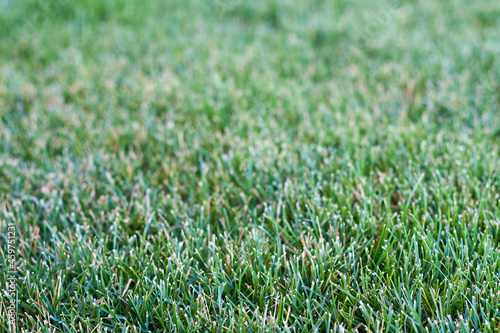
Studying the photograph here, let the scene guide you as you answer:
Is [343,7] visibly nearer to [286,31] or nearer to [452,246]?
[286,31]

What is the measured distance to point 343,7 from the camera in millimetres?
4742

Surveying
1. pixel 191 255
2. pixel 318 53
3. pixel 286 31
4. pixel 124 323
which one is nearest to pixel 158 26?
pixel 286 31

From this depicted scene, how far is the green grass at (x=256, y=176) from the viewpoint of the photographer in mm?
1605

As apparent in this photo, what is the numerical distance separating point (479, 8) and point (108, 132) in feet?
12.0

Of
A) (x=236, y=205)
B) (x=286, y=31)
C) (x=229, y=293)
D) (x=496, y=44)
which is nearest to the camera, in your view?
(x=229, y=293)

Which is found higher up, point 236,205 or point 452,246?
point 452,246

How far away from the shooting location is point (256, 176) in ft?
7.67

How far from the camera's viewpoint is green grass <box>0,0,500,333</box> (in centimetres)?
161

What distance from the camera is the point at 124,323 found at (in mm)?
1529

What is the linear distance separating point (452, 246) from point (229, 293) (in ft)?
2.77

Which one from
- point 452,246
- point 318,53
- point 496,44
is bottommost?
point 452,246

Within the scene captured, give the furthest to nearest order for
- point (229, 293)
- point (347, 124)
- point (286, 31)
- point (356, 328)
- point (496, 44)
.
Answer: point (286, 31), point (496, 44), point (347, 124), point (229, 293), point (356, 328)

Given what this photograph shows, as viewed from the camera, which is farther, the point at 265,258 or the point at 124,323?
the point at 265,258

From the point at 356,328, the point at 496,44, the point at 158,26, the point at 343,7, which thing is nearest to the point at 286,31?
the point at 343,7
